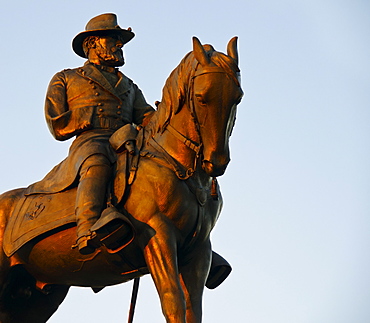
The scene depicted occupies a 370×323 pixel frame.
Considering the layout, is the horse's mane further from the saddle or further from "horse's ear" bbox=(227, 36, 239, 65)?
the saddle

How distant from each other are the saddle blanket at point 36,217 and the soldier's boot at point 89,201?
0.37m

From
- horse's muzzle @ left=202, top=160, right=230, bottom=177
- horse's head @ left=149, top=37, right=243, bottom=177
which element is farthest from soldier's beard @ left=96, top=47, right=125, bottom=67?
horse's muzzle @ left=202, top=160, right=230, bottom=177

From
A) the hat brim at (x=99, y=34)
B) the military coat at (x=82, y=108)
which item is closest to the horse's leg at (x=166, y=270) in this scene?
the military coat at (x=82, y=108)

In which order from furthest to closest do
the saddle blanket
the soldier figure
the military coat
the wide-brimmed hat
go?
the wide-brimmed hat, the military coat, the saddle blanket, the soldier figure

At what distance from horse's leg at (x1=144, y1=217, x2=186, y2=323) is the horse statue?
10 millimetres

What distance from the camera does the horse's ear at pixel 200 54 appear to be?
438 inches

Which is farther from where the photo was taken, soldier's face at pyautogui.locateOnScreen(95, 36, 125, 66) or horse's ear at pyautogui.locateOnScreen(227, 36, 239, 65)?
soldier's face at pyautogui.locateOnScreen(95, 36, 125, 66)

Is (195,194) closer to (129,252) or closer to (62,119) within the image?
(129,252)

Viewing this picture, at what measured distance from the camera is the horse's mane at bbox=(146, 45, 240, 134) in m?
11.2

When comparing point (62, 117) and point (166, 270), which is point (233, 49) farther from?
point (166, 270)

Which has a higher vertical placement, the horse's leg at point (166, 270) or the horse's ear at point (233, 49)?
the horse's ear at point (233, 49)

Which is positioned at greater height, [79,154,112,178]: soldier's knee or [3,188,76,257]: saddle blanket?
[79,154,112,178]: soldier's knee

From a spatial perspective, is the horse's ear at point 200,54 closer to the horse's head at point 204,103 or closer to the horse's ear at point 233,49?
the horse's head at point 204,103

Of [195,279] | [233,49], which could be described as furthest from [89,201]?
[233,49]
